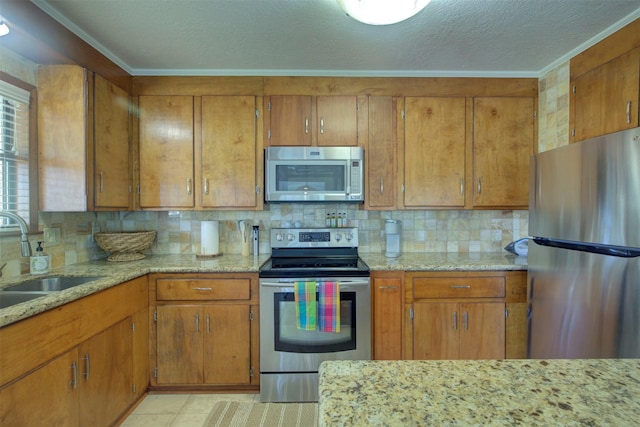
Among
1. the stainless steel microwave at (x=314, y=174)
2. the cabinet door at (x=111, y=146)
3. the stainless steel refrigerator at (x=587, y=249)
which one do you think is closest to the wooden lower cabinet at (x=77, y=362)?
the cabinet door at (x=111, y=146)

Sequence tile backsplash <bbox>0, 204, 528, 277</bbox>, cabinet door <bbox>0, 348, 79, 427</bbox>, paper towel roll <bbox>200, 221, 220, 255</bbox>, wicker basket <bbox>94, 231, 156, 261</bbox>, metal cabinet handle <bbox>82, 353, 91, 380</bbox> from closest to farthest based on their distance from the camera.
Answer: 1. cabinet door <bbox>0, 348, 79, 427</bbox>
2. metal cabinet handle <bbox>82, 353, 91, 380</bbox>
3. wicker basket <bbox>94, 231, 156, 261</bbox>
4. paper towel roll <bbox>200, 221, 220, 255</bbox>
5. tile backsplash <bbox>0, 204, 528, 277</bbox>

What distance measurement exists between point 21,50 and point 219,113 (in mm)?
1114

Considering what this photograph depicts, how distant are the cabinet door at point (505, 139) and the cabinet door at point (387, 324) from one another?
1.27 metres

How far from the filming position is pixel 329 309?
1970 mm

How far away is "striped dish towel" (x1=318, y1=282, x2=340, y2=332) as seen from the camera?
197 centimetres

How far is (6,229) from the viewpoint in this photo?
5.41ft

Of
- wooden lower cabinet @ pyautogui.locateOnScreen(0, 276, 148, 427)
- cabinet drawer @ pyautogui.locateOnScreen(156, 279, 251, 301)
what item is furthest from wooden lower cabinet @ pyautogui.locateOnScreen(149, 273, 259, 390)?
wooden lower cabinet @ pyautogui.locateOnScreen(0, 276, 148, 427)

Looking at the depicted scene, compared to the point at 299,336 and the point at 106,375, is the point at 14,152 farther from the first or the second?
the point at 299,336

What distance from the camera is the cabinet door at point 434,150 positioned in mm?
2367

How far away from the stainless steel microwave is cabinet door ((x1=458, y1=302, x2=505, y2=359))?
44.7 inches

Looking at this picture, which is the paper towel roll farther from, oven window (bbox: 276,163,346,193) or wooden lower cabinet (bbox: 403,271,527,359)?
wooden lower cabinet (bbox: 403,271,527,359)

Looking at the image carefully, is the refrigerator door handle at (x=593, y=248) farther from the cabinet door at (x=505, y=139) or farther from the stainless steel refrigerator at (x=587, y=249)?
the cabinet door at (x=505, y=139)

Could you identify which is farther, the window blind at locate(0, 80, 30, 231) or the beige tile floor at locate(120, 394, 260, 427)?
the beige tile floor at locate(120, 394, 260, 427)

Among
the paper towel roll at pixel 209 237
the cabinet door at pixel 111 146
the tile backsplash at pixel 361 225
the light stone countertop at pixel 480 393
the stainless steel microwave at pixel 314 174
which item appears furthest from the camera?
the tile backsplash at pixel 361 225
